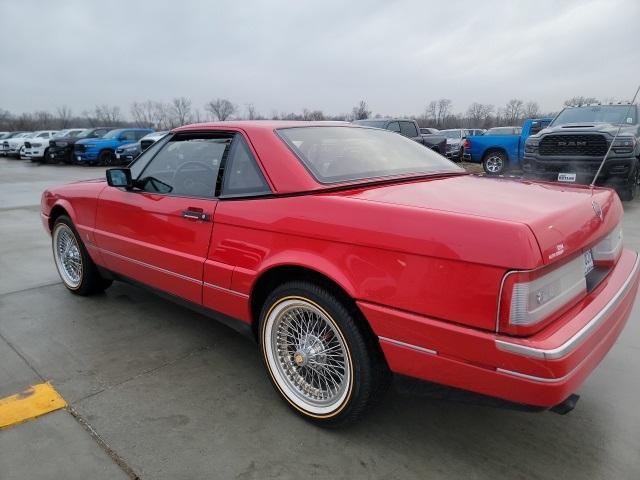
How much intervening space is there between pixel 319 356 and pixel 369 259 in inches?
26.4

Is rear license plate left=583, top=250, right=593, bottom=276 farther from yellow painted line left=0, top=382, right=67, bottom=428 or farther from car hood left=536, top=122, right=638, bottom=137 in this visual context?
car hood left=536, top=122, right=638, bottom=137

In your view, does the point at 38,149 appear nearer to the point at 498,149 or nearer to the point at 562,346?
the point at 498,149

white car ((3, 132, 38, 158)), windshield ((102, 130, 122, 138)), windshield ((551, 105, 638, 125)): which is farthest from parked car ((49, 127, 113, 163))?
windshield ((551, 105, 638, 125))

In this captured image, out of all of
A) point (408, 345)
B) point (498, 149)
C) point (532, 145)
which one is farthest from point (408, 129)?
point (408, 345)

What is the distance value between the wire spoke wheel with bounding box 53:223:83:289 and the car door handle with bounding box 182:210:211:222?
1748 millimetres

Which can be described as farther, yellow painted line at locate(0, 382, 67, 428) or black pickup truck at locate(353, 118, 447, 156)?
black pickup truck at locate(353, 118, 447, 156)

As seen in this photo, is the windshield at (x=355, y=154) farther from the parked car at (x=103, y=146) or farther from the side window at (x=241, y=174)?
the parked car at (x=103, y=146)

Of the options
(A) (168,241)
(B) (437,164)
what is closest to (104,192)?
(A) (168,241)

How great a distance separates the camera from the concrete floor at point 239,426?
2055 mm

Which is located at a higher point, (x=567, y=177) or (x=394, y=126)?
(x=394, y=126)

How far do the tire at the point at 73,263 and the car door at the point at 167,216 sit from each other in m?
0.39

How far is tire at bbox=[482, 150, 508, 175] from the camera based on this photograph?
13.5 metres

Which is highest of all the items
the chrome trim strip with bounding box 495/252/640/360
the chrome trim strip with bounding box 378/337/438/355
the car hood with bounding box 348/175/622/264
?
the car hood with bounding box 348/175/622/264

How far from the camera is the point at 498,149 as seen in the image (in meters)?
13.5
